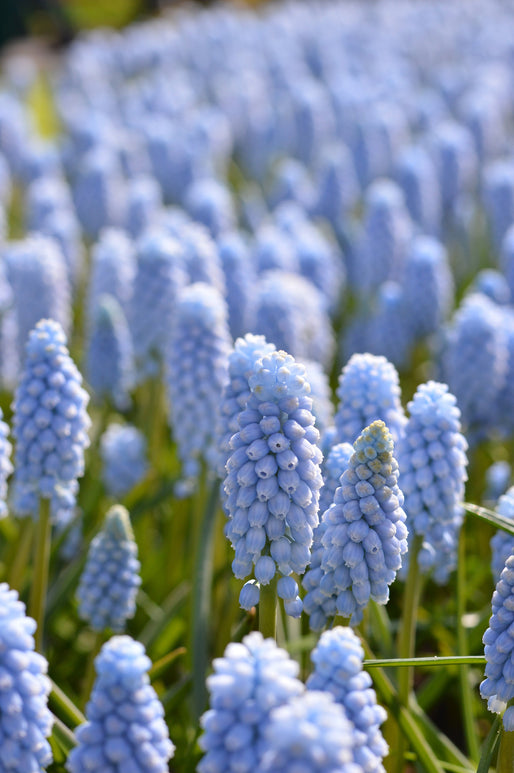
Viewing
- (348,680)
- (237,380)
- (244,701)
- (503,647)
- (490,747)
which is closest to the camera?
(244,701)

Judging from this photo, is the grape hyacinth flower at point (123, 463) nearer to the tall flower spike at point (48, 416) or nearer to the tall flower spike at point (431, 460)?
the tall flower spike at point (48, 416)

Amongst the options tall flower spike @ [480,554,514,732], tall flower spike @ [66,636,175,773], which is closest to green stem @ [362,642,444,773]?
tall flower spike @ [480,554,514,732]

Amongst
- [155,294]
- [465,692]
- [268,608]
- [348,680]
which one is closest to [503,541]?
[465,692]

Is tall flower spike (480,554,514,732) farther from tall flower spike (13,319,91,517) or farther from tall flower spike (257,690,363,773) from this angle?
tall flower spike (13,319,91,517)

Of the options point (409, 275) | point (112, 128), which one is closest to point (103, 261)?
point (409, 275)

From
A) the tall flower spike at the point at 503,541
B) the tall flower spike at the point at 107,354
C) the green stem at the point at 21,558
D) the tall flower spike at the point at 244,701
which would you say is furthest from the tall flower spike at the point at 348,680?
the tall flower spike at the point at 107,354

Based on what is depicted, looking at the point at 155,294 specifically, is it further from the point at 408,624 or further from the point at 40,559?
the point at 408,624
